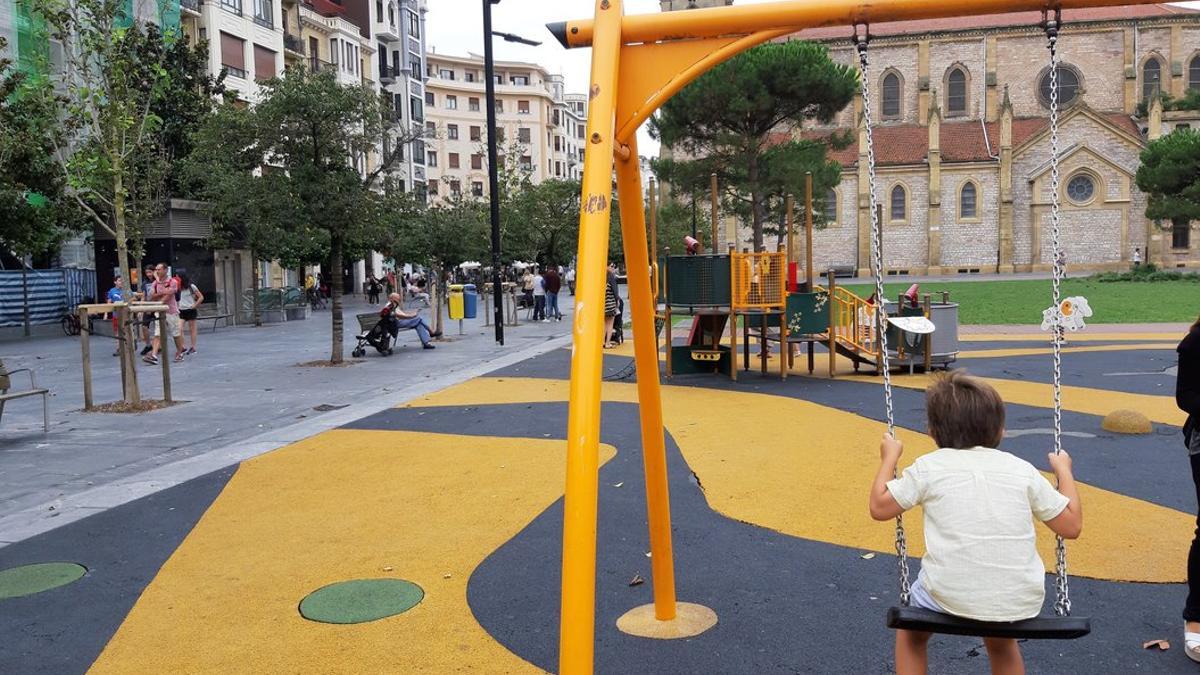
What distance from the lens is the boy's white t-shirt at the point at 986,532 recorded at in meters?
2.84

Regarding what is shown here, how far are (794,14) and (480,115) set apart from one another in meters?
109

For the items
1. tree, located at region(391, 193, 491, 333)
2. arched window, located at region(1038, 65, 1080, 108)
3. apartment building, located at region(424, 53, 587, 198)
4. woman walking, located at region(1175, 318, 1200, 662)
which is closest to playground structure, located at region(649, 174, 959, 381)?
woman walking, located at region(1175, 318, 1200, 662)

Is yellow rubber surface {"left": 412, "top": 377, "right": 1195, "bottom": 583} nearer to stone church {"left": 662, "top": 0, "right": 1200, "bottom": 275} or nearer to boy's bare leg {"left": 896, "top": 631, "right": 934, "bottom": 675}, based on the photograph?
boy's bare leg {"left": 896, "top": 631, "right": 934, "bottom": 675}

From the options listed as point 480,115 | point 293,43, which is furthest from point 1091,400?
point 480,115

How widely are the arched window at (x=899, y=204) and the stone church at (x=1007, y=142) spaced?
0.30 ft

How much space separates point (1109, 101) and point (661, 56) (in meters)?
73.4

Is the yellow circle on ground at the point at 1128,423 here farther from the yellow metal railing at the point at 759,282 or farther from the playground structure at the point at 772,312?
the yellow metal railing at the point at 759,282

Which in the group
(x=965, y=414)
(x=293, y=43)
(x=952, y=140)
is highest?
(x=293, y=43)

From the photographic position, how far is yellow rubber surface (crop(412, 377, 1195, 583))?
5.75m

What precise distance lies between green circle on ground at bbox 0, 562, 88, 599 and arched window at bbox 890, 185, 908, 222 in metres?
63.2

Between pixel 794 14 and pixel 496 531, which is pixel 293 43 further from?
pixel 794 14

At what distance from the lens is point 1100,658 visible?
4.17m

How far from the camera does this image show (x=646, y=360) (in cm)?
425

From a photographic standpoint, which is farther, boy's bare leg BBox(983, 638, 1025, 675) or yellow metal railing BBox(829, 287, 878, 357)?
yellow metal railing BBox(829, 287, 878, 357)
